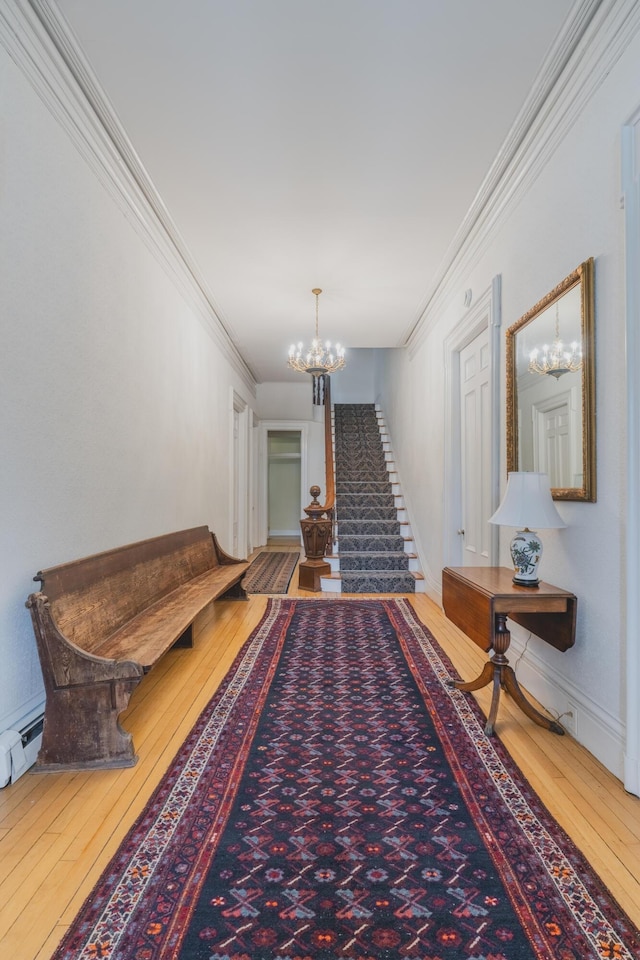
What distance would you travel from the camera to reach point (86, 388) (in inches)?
95.3

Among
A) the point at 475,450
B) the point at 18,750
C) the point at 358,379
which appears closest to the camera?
the point at 18,750

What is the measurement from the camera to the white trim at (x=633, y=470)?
1706 mm

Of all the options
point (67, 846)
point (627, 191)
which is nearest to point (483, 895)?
point (67, 846)

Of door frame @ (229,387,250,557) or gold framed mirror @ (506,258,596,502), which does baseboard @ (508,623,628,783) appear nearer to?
gold framed mirror @ (506,258,596,502)

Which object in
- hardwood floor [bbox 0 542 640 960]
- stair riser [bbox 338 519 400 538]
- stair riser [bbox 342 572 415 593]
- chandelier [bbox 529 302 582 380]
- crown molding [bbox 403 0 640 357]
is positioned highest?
crown molding [bbox 403 0 640 357]

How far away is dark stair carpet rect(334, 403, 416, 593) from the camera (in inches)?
206

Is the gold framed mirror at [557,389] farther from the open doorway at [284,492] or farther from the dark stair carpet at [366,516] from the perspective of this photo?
the open doorway at [284,492]

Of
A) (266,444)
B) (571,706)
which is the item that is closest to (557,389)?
(571,706)

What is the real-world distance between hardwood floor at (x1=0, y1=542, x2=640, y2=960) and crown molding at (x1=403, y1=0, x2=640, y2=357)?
274 cm

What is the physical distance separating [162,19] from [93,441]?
70.3 inches

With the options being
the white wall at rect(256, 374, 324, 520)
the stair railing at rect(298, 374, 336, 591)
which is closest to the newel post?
the stair railing at rect(298, 374, 336, 591)

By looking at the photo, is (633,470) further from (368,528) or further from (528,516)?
(368,528)

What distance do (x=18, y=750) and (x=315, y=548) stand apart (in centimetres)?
375

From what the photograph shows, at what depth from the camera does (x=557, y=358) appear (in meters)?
2.29
